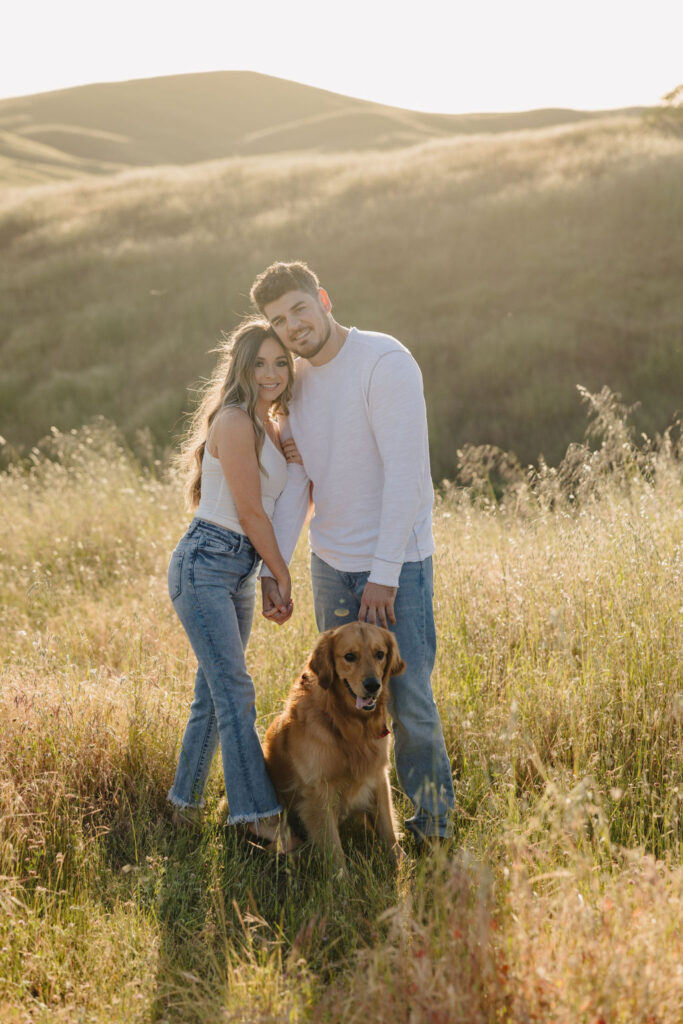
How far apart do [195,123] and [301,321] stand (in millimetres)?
73050

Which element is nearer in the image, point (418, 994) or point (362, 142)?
point (418, 994)

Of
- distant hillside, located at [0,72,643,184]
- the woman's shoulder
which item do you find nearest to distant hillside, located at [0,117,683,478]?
the woman's shoulder

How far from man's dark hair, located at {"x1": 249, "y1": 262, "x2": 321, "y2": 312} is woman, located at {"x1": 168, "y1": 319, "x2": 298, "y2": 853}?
6.3 inches

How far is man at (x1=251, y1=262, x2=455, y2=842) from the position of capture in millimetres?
3295

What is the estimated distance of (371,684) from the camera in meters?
3.16

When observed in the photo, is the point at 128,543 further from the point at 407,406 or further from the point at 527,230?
the point at 527,230

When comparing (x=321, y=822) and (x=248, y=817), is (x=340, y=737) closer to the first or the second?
(x=321, y=822)

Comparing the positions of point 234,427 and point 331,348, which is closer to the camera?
point 234,427

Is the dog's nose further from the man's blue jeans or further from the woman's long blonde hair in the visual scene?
the woman's long blonde hair

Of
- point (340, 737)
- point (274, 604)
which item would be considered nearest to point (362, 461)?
point (274, 604)

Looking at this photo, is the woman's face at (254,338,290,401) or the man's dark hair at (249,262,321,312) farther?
the woman's face at (254,338,290,401)

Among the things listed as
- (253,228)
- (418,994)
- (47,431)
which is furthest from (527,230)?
(418,994)

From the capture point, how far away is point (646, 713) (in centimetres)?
363

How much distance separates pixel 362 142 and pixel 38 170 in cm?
2127
